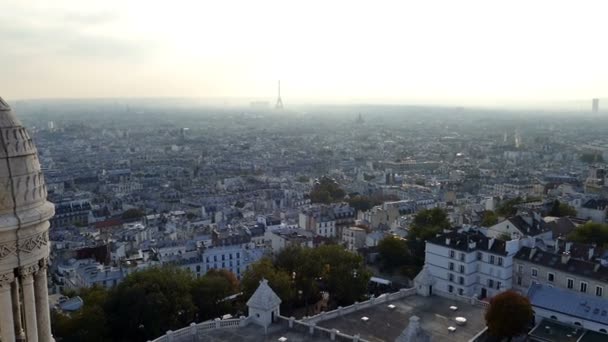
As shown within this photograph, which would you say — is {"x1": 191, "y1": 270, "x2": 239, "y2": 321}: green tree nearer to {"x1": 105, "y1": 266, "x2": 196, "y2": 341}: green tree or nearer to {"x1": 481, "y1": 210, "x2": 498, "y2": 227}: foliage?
{"x1": 105, "y1": 266, "x2": 196, "y2": 341}: green tree

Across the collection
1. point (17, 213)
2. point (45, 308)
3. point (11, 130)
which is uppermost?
point (11, 130)

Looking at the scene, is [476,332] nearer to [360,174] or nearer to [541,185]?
[541,185]

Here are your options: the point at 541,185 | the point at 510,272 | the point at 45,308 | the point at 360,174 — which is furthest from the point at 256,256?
the point at 360,174

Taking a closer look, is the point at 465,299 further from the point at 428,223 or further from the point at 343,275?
the point at 428,223

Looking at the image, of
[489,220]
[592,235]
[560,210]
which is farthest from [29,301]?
[560,210]

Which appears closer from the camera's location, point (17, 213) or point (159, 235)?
point (17, 213)

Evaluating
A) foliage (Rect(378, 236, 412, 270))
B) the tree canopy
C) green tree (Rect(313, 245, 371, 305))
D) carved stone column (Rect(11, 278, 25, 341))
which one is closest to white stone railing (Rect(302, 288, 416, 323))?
green tree (Rect(313, 245, 371, 305))

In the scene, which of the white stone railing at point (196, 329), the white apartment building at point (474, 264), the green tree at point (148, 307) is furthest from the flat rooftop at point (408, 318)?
the green tree at point (148, 307)
